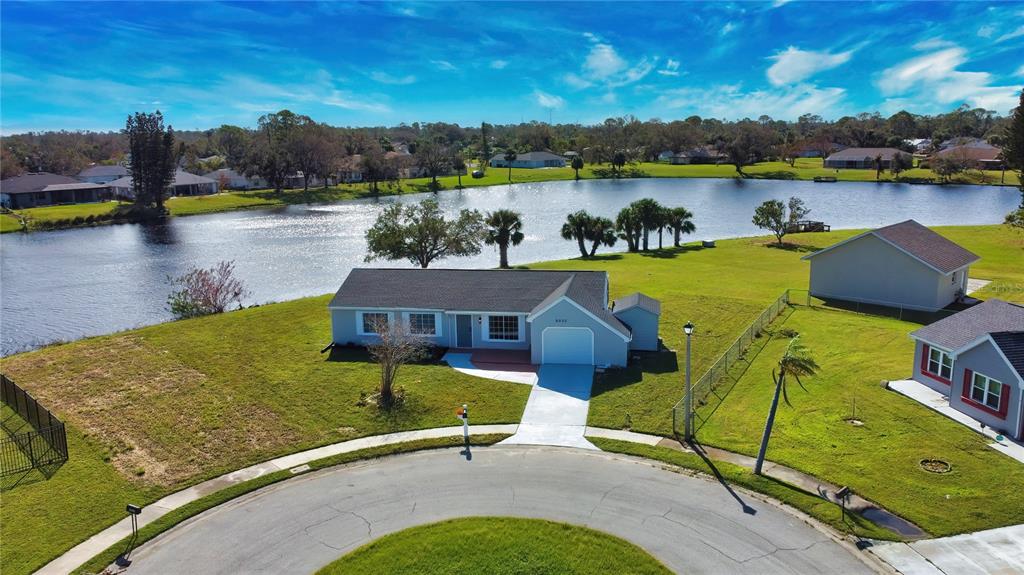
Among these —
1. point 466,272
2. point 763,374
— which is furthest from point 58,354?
point 763,374

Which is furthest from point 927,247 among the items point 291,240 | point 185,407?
point 291,240

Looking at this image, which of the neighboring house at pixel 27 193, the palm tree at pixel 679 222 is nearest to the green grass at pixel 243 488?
the palm tree at pixel 679 222

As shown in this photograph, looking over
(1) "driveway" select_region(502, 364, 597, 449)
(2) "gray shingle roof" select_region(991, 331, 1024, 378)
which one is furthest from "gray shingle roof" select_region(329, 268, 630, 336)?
(2) "gray shingle roof" select_region(991, 331, 1024, 378)

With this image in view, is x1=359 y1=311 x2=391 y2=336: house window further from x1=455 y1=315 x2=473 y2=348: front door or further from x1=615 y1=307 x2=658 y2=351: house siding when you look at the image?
x1=615 y1=307 x2=658 y2=351: house siding

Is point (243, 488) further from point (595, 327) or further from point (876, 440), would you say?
point (876, 440)

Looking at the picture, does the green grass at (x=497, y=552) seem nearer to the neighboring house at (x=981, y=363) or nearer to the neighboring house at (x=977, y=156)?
the neighboring house at (x=981, y=363)

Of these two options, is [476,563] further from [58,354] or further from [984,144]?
[984,144]
